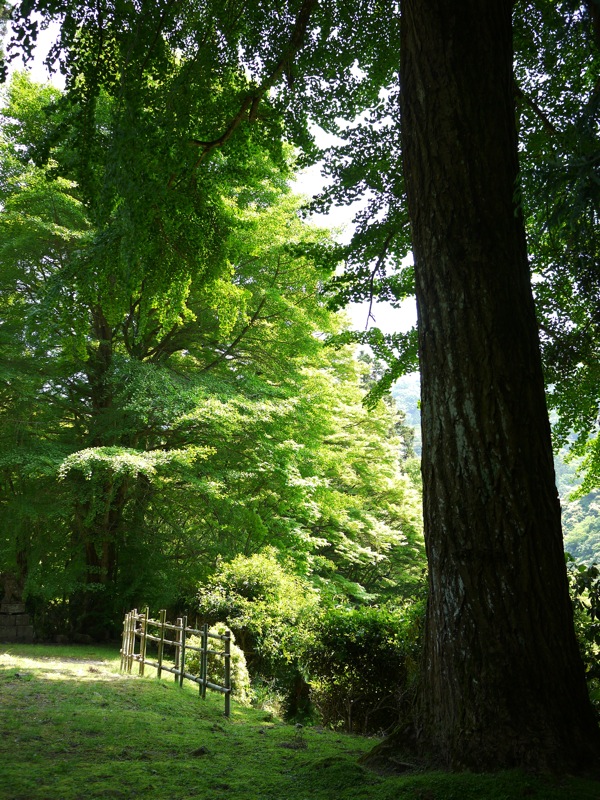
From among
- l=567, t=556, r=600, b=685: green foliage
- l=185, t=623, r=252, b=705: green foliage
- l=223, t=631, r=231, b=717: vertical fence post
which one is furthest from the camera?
l=185, t=623, r=252, b=705: green foliage

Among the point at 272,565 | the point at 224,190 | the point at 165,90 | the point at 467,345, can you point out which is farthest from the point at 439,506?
the point at 272,565

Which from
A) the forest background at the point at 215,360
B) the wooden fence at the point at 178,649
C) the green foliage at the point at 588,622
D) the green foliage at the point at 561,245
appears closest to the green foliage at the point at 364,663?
the forest background at the point at 215,360

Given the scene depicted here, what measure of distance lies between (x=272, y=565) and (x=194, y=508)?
510cm

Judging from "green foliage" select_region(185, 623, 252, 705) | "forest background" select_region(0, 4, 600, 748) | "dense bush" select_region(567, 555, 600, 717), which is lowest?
"green foliage" select_region(185, 623, 252, 705)

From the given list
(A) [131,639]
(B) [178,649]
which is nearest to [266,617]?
(B) [178,649]

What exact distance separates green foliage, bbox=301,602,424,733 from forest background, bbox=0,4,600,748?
0.12ft

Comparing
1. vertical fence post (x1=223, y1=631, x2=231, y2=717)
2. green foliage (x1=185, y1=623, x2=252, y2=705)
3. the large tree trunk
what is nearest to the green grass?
vertical fence post (x1=223, y1=631, x2=231, y2=717)

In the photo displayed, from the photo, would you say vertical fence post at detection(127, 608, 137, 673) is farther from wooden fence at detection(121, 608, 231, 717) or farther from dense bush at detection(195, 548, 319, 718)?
dense bush at detection(195, 548, 319, 718)

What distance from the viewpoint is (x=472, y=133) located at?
385 cm

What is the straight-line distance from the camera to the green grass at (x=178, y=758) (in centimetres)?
301

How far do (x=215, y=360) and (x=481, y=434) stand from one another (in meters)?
13.7

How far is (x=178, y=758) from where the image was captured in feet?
15.1

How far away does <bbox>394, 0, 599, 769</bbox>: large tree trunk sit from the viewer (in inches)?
125

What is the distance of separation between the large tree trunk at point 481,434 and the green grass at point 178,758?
33 cm
